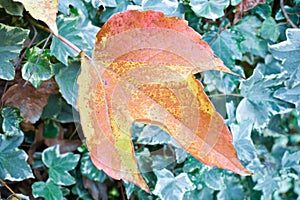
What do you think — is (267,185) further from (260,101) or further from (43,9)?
(43,9)

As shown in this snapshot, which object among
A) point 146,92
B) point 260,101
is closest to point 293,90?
point 260,101

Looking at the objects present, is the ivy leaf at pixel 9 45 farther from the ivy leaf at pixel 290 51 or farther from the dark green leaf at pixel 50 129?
the ivy leaf at pixel 290 51

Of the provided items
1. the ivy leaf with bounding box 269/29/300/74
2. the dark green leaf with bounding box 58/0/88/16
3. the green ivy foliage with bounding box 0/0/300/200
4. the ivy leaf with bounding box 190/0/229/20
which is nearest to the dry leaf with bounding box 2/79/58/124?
the green ivy foliage with bounding box 0/0/300/200

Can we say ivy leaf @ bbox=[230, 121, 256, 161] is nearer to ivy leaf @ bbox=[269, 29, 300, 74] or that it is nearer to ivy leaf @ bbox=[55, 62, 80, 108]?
ivy leaf @ bbox=[269, 29, 300, 74]

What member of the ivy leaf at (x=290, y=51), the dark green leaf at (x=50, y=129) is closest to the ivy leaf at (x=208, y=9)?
the ivy leaf at (x=290, y=51)

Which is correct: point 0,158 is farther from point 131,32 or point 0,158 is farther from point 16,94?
point 131,32

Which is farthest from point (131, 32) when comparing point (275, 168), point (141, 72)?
point (275, 168)
